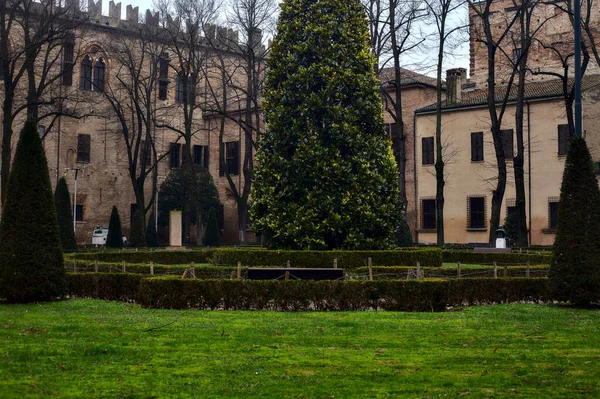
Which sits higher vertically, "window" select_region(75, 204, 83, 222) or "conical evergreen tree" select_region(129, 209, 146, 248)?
"window" select_region(75, 204, 83, 222)

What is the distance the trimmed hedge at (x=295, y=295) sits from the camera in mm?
16156

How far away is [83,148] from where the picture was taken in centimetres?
5322

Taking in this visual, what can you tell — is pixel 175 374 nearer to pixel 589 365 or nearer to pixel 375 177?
pixel 589 365

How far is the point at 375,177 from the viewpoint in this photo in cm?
2350

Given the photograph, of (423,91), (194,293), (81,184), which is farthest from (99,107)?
(194,293)

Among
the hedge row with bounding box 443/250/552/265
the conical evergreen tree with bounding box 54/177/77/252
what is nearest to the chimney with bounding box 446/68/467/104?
the hedge row with bounding box 443/250/552/265

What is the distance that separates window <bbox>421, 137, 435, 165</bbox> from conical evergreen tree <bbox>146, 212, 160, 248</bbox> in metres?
16.9

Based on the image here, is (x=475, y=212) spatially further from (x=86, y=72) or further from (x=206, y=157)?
Answer: (x=86, y=72)

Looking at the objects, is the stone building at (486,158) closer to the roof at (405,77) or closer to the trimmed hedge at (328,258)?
the roof at (405,77)

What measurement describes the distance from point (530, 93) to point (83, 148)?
28888 millimetres

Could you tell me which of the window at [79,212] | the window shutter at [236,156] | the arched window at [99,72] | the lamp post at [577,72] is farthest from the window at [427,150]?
the lamp post at [577,72]

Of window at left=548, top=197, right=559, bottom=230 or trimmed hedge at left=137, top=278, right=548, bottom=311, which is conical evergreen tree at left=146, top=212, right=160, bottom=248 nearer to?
window at left=548, top=197, right=559, bottom=230

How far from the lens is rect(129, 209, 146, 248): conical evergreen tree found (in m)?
43.2

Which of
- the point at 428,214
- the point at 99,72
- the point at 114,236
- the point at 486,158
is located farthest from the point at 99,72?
the point at 486,158
